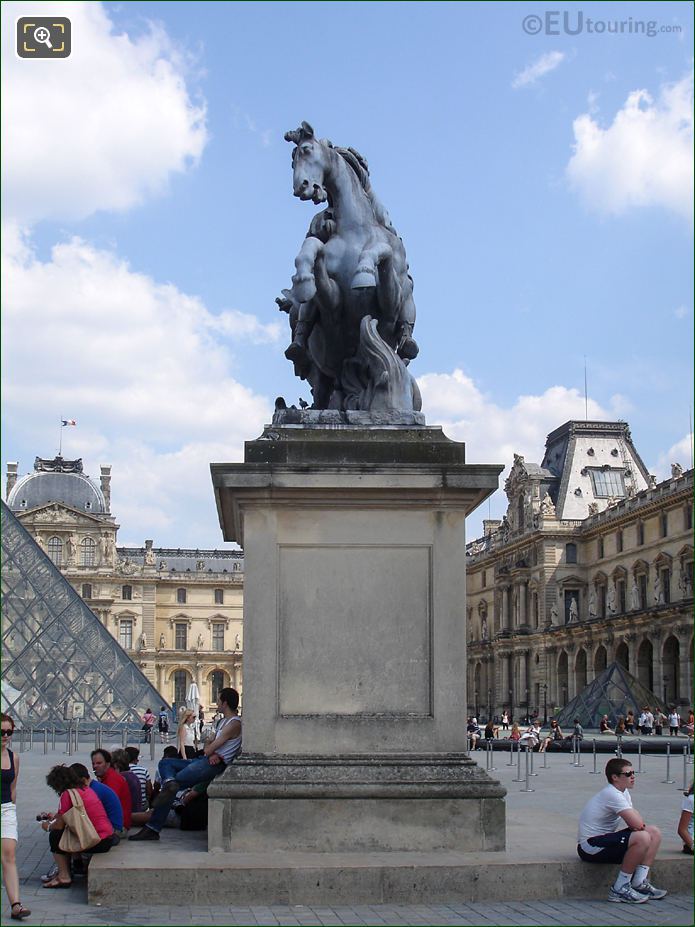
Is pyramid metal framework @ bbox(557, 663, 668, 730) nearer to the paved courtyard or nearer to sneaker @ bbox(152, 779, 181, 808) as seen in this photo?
the paved courtyard

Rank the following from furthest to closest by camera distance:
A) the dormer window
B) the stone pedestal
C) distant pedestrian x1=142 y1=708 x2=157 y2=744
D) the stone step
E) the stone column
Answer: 1. the dormer window
2. the stone column
3. distant pedestrian x1=142 y1=708 x2=157 y2=744
4. the stone pedestal
5. the stone step

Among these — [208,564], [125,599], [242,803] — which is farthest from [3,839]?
[208,564]

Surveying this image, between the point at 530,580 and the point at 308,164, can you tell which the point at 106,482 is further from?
the point at 308,164

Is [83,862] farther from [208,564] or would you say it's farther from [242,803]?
[208,564]

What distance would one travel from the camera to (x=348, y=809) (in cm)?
618

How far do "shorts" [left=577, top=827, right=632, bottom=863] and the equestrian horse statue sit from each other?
95.7 inches

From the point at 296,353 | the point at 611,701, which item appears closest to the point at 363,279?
the point at 296,353

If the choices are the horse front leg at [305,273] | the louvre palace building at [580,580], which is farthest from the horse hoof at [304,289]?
the louvre palace building at [580,580]

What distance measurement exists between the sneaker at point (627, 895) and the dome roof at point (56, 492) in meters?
89.1

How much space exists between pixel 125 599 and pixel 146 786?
292 feet

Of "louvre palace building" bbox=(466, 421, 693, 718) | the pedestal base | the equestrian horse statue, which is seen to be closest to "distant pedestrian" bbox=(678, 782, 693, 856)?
the pedestal base

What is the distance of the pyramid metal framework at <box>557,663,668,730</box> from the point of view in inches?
1724

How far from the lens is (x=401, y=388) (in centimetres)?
705

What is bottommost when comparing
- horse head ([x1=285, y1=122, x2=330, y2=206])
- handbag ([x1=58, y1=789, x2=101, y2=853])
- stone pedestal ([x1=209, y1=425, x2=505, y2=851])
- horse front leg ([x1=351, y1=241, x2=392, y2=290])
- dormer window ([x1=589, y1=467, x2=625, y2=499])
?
handbag ([x1=58, y1=789, x2=101, y2=853])
